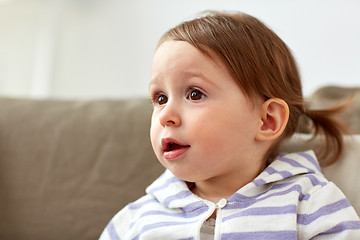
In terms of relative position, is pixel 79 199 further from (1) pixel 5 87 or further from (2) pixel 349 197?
(1) pixel 5 87

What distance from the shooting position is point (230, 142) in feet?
2.87

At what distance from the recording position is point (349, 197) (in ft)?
3.18

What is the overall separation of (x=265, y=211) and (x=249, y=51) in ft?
1.06

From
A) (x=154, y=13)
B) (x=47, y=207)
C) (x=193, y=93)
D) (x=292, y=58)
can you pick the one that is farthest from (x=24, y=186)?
(x=154, y=13)

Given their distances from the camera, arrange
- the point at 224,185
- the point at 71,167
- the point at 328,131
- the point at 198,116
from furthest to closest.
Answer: the point at 71,167
the point at 328,131
the point at 224,185
the point at 198,116

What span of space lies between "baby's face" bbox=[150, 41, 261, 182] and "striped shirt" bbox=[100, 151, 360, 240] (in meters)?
0.08

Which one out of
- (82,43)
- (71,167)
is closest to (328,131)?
(71,167)

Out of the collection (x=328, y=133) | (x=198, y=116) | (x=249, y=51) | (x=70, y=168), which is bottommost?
(x=70, y=168)

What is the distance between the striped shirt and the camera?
82 cm

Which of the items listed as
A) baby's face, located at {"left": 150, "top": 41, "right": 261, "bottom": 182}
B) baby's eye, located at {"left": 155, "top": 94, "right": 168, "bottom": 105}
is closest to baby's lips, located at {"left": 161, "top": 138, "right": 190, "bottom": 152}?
baby's face, located at {"left": 150, "top": 41, "right": 261, "bottom": 182}

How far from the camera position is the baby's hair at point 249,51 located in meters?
0.88

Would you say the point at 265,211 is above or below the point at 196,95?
below

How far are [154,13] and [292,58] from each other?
124 cm

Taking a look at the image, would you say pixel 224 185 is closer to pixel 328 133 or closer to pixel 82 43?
pixel 328 133
